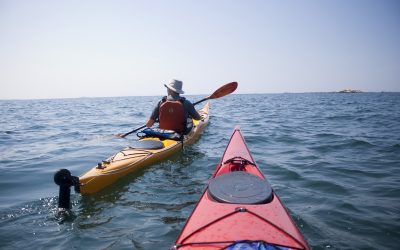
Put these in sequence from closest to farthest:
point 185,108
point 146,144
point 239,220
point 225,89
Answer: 1. point 239,220
2. point 146,144
3. point 185,108
4. point 225,89

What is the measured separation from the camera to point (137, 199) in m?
4.45

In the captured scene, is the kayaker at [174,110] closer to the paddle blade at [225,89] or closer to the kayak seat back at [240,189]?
the paddle blade at [225,89]

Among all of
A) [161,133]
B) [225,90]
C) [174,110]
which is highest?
[225,90]

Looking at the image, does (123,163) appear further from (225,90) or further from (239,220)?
(225,90)

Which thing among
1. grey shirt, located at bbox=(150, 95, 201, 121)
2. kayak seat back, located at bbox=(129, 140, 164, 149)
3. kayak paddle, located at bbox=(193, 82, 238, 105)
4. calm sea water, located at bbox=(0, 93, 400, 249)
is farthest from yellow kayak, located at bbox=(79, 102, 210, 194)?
kayak paddle, located at bbox=(193, 82, 238, 105)

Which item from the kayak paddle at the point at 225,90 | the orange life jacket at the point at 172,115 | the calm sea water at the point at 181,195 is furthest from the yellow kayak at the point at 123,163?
the kayak paddle at the point at 225,90

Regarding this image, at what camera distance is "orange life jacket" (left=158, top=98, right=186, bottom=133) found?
21.7 feet

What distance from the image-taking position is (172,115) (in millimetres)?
6711

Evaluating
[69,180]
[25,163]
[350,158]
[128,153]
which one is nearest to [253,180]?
[69,180]

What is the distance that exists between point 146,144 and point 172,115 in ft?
3.58

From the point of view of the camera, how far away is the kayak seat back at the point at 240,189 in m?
2.82

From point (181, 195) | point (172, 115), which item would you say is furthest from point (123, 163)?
point (172, 115)

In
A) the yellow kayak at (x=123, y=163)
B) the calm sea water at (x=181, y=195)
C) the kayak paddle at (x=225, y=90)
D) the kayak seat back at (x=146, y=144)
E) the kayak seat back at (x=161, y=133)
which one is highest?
the kayak paddle at (x=225, y=90)

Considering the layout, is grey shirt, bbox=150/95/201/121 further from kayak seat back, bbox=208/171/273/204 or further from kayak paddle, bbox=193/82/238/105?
kayak seat back, bbox=208/171/273/204
